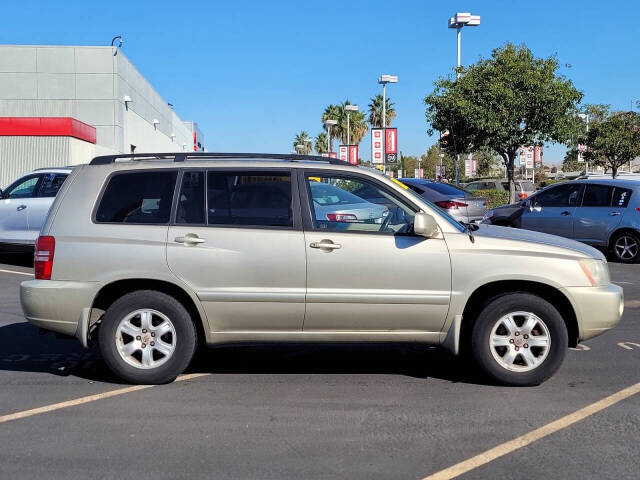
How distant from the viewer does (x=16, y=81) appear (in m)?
39.1

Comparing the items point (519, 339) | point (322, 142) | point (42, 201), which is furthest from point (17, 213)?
point (322, 142)

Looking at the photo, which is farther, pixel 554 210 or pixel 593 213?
pixel 554 210

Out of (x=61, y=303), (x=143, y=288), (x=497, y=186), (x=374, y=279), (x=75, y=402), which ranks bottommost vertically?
(x=75, y=402)

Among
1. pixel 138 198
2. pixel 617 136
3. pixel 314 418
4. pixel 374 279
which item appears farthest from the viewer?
pixel 617 136

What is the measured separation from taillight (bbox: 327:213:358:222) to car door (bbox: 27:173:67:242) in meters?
8.45

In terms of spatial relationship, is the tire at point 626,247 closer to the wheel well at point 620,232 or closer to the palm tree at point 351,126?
the wheel well at point 620,232

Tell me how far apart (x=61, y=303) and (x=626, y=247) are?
1137 centimetres

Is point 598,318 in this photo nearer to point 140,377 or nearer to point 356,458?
point 356,458

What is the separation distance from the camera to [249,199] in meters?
5.91

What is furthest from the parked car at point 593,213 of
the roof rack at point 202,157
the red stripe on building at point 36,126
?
the red stripe on building at point 36,126

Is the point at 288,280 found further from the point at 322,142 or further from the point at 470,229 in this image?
the point at 322,142

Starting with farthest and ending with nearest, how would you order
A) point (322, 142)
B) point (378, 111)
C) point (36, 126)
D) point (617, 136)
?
point (322, 142), point (378, 111), point (617, 136), point (36, 126)

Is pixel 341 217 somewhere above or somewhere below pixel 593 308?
above

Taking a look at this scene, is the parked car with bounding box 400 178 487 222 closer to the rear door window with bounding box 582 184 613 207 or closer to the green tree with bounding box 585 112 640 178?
the rear door window with bounding box 582 184 613 207
